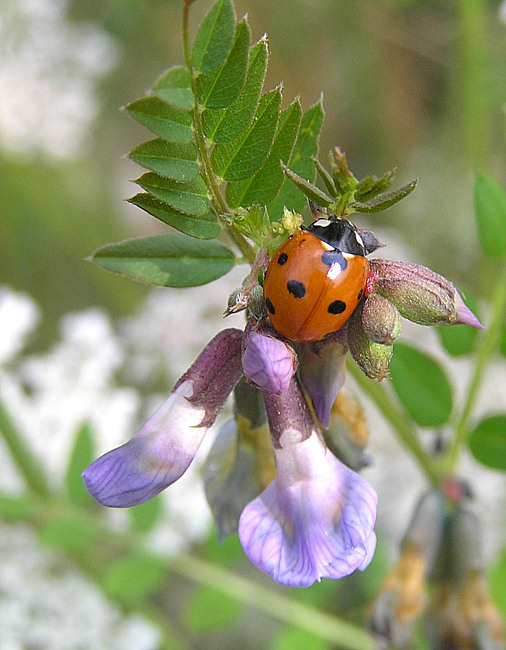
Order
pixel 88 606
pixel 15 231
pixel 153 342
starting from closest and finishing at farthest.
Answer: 1. pixel 88 606
2. pixel 153 342
3. pixel 15 231

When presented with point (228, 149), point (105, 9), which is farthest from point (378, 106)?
point (228, 149)

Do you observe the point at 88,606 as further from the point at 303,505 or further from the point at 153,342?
the point at 303,505

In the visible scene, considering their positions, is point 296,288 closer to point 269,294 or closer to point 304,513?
point 269,294

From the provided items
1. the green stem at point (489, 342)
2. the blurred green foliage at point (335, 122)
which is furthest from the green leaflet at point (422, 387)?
the blurred green foliage at point (335, 122)

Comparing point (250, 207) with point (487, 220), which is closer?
point (250, 207)

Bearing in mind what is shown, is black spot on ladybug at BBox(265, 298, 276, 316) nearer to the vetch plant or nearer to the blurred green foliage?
the vetch plant

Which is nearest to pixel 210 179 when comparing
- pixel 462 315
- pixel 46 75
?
pixel 462 315
